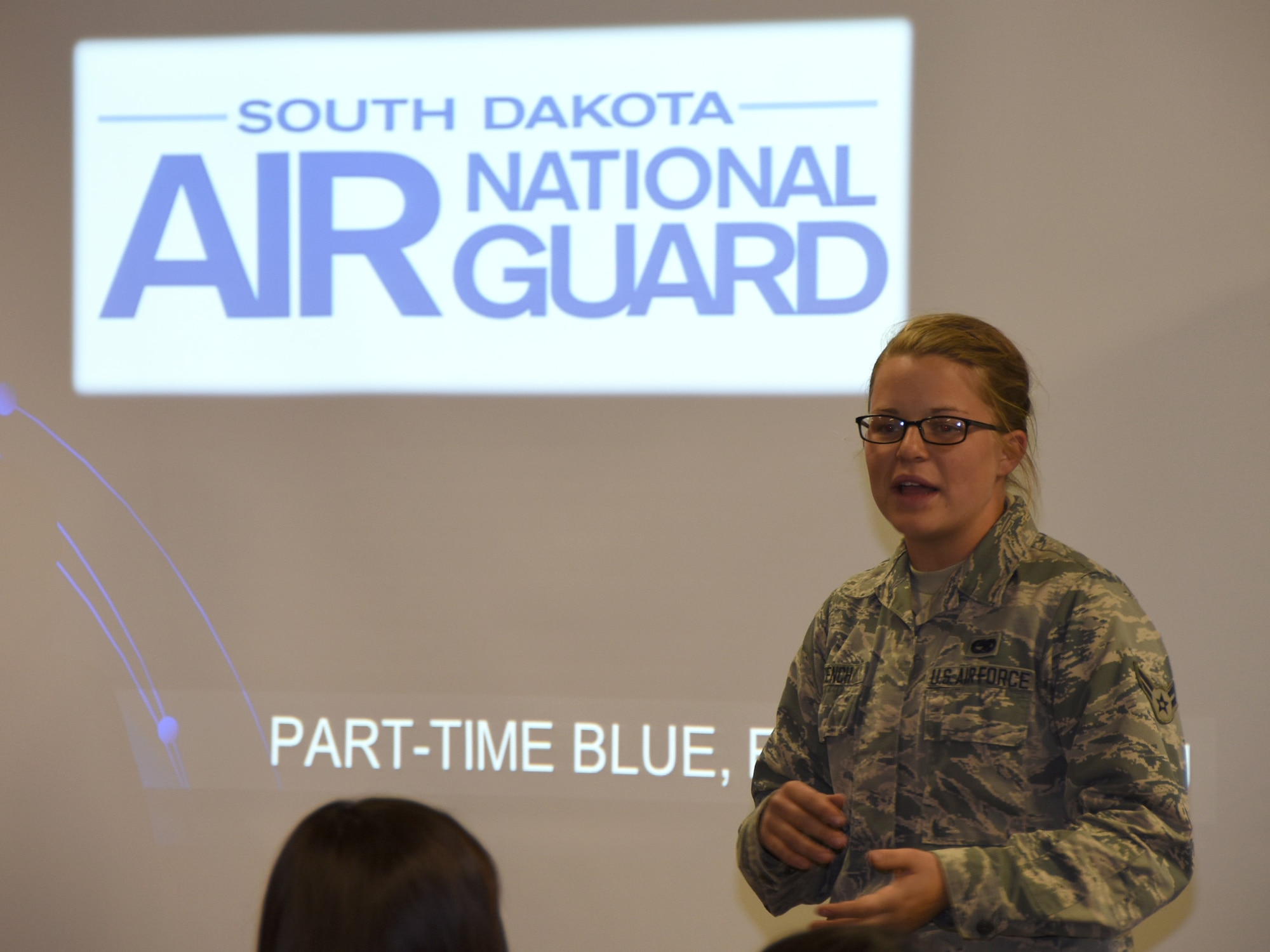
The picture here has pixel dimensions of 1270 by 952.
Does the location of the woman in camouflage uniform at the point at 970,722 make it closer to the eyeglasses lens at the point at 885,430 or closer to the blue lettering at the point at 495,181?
the eyeglasses lens at the point at 885,430

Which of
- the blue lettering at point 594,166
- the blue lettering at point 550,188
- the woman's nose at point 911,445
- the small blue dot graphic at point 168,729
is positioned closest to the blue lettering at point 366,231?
the blue lettering at point 550,188

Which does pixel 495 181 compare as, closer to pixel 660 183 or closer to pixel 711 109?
pixel 660 183

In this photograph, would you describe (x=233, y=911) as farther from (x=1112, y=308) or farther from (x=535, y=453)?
(x=1112, y=308)

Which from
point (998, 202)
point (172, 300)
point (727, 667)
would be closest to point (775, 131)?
point (998, 202)

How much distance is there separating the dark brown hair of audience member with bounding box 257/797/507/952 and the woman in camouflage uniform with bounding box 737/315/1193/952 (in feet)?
1.24

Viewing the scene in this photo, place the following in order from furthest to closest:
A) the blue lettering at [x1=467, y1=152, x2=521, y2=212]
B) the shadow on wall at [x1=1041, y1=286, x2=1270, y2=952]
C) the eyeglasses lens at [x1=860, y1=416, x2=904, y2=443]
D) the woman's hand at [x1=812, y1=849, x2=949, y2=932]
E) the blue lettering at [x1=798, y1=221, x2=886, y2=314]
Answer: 1. the blue lettering at [x1=467, y1=152, x2=521, y2=212]
2. the blue lettering at [x1=798, y1=221, x2=886, y2=314]
3. the shadow on wall at [x1=1041, y1=286, x2=1270, y2=952]
4. the eyeglasses lens at [x1=860, y1=416, x2=904, y2=443]
5. the woman's hand at [x1=812, y1=849, x2=949, y2=932]

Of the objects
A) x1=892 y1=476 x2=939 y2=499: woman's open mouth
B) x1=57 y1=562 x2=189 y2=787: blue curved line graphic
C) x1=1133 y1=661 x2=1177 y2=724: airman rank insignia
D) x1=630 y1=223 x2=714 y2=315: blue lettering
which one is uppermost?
x1=630 y1=223 x2=714 y2=315: blue lettering

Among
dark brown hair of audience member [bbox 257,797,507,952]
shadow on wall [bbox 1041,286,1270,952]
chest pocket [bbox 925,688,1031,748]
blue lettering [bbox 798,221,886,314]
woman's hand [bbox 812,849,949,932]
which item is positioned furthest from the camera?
blue lettering [bbox 798,221,886,314]

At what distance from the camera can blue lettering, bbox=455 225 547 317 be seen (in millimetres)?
2594

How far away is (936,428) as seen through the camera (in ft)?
4.16

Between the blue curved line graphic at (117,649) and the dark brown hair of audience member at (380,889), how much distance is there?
1.94 m

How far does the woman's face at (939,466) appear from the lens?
125cm

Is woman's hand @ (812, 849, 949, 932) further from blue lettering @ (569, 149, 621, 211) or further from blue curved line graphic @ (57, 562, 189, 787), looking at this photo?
blue curved line graphic @ (57, 562, 189, 787)

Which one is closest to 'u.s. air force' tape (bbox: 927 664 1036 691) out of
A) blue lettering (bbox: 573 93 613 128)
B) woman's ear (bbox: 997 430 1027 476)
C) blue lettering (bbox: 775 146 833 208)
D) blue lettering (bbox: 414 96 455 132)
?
woman's ear (bbox: 997 430 1027 476)
